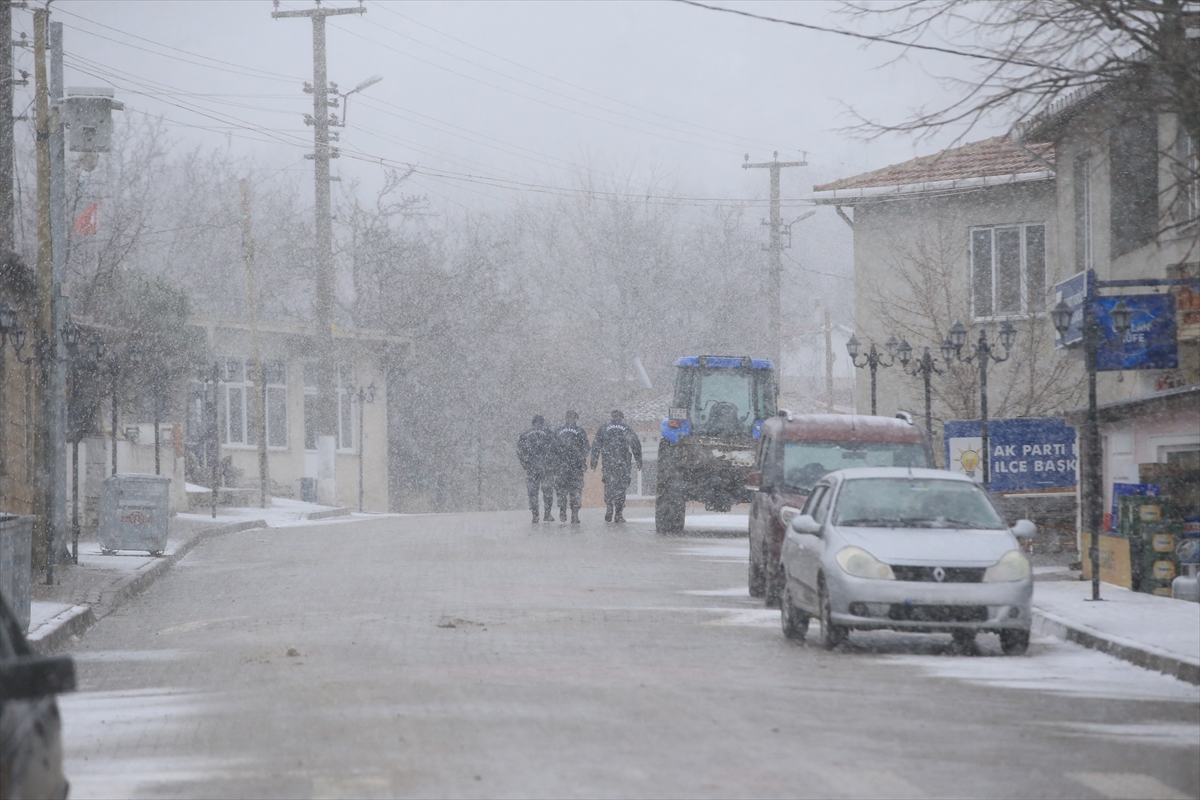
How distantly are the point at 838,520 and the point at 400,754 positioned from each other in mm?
6223

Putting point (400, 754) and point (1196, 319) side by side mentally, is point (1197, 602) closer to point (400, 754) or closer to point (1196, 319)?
point (1196, 319)

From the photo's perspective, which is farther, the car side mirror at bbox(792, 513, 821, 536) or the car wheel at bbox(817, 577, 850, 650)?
the car side mirror at bbox(792, 513, 821, 536)

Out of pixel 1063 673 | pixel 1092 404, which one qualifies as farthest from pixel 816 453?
pixel 1063 673

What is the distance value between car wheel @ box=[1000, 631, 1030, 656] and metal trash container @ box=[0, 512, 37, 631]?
25.5ft

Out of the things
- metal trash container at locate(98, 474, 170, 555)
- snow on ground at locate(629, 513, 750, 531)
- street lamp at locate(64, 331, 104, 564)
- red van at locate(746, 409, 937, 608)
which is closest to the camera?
red van at locate(746, 409, 937, 608)

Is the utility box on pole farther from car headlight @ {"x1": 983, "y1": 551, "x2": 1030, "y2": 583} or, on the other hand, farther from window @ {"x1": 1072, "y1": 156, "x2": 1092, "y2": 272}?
window @ {"x1": 1072, "y1": 156, "x2": 1092, "y2": 272}

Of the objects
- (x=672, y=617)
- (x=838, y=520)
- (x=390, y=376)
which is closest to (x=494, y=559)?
(x=672, y=617)

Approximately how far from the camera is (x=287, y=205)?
239ft

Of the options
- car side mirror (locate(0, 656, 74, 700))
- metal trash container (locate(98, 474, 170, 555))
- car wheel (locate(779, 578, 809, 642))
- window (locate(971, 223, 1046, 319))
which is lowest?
car wheel (locate(779, 578, 809, 642))

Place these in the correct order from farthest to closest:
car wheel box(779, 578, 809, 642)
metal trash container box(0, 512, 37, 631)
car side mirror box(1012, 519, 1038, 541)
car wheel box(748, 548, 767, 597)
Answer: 1. car wheel box(748, 548, 767, 597)
2. car wheel box(779, 578, 809, 642)
3. car side mirror box(1012, 519, 1038, 541)
4. metal trash container box(0, 512, 37, 631)

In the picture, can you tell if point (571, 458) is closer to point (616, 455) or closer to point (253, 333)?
point (616, 455)

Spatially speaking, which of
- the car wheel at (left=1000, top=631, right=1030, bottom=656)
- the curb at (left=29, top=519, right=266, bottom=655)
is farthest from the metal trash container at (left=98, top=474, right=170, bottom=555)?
the car wheel at (left=1000, top=631, right=1030, bottom=656)

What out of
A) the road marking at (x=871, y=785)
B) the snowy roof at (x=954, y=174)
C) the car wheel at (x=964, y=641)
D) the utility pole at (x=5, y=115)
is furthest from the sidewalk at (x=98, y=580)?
the snowy roof at (x=954, y=174)

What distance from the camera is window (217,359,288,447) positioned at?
50.4m
